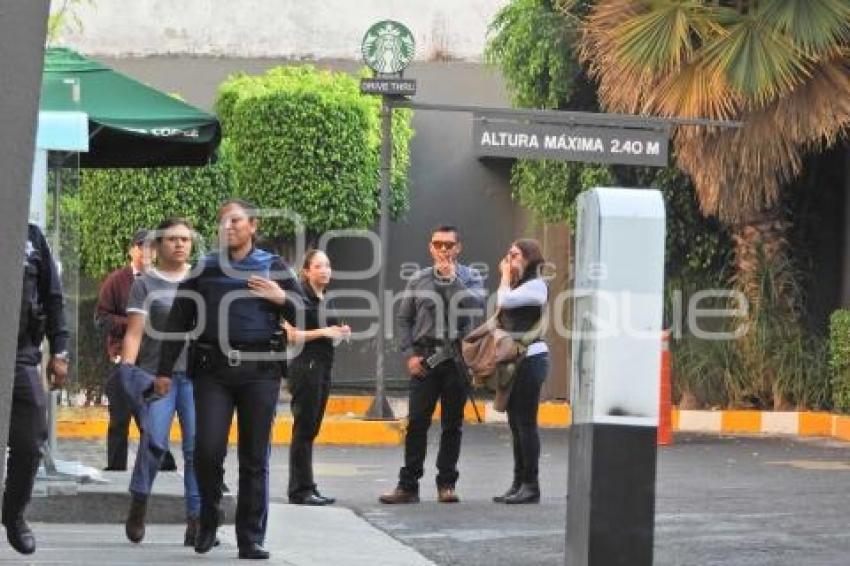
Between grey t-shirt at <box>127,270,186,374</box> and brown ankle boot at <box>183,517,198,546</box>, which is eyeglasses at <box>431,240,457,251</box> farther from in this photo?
brown ankle boot at <box>183,517,198,546</box>

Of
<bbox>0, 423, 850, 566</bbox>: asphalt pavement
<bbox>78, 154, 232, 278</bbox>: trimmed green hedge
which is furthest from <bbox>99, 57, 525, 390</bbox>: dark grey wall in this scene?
<bbox>0, 423, 850, 566</bbox>: asphalt pavement

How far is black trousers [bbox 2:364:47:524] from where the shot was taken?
9.04 m

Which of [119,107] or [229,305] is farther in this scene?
[119,107]

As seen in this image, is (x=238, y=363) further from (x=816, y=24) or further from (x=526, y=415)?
(x=816, y=24)

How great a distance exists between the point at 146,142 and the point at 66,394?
13.6 ft

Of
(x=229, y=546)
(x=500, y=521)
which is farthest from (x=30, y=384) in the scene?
(x=500, y=521)

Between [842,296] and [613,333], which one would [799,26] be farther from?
[613,333]

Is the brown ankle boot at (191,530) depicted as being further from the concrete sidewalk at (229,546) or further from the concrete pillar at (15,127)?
the concrete pillar at (15,127)

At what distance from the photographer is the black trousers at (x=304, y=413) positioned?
42.7ft

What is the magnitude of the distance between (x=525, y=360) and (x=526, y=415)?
375 mm

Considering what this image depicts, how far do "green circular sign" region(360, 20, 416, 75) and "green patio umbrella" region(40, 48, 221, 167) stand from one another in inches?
228

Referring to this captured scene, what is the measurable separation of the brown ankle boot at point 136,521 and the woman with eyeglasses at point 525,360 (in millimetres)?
3314

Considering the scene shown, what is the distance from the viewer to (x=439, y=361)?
1307cm

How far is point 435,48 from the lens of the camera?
2441 centimetres
